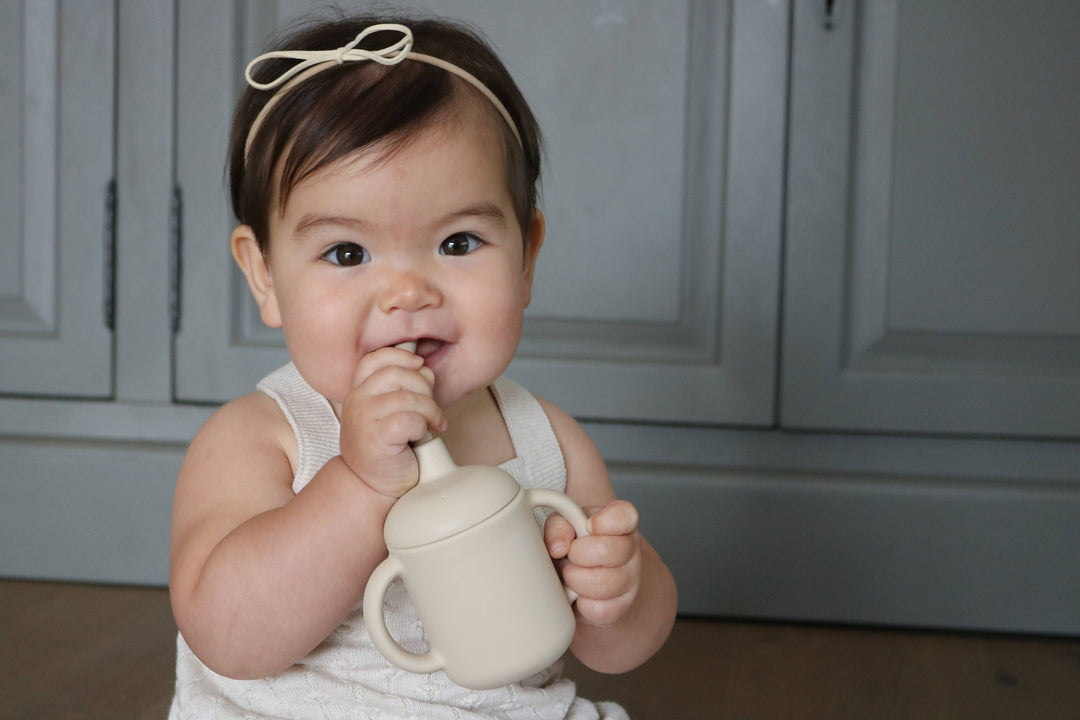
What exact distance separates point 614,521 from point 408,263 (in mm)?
202

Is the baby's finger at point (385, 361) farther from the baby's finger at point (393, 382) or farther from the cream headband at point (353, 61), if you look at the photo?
the cream headband at point (353, 61)

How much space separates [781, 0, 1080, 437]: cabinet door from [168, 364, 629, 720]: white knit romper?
639 mm

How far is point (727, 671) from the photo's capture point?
1.12 m

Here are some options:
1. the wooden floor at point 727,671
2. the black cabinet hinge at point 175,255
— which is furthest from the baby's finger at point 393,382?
the black cabinet hinge at point 175,255

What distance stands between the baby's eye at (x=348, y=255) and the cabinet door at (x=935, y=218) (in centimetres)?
72

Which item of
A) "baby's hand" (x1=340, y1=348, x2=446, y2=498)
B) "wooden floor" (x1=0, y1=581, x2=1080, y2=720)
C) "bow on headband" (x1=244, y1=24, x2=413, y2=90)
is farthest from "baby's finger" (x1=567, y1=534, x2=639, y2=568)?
"wooden floor" (x1=0, y1=581, x2=1080, y2=720)

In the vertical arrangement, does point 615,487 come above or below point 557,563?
below

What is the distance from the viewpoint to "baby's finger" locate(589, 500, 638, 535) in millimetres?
620

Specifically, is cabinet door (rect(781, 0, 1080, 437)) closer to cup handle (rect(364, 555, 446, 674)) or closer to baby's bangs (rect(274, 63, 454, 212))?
baby's bangs (rect(274, 63, 454, 212))

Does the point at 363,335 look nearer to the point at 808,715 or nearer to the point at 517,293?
the point at 517,293

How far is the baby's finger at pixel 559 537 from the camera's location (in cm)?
62

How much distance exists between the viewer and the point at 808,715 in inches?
40.0

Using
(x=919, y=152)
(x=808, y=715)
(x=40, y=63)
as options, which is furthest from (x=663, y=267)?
(x=40, y=63)

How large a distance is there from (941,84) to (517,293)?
762 millimetres
